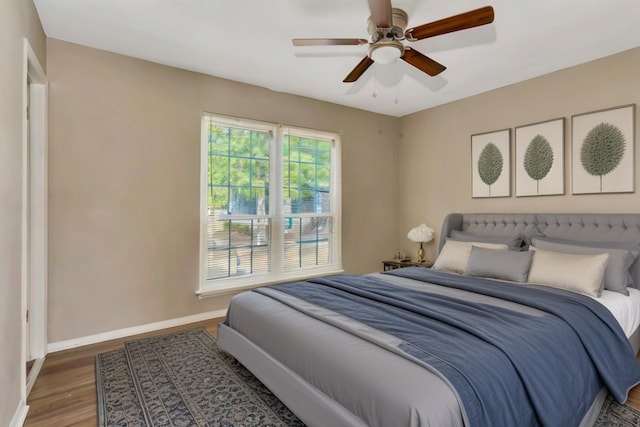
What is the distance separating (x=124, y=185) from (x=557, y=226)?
4.36 metres

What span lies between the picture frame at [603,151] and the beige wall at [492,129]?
0.06 meters

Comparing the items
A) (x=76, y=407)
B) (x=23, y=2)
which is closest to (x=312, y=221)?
(x=76, y=407)

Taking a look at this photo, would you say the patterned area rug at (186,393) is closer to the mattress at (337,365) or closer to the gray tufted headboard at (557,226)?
the mattress at (337,365)

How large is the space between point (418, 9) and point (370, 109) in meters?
2.51

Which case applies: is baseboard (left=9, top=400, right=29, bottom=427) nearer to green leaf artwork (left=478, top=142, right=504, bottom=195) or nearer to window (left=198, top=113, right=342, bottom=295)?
window (left=198, top=113, right=342, bottom=295)

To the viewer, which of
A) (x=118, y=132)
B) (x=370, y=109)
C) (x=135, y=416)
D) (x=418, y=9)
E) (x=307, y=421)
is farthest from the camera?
(x=370, y=109)

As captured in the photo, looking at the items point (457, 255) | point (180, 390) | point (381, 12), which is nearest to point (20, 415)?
point (180, 390)

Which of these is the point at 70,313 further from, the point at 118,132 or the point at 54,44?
the point at 54,44

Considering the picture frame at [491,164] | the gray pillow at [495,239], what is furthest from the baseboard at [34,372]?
the picture frame at [491,164]

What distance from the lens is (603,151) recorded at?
3.23 m

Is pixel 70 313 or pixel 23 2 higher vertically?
pixel 23 2

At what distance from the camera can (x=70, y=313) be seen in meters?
3.02

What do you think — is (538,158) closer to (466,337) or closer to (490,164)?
(490,164)

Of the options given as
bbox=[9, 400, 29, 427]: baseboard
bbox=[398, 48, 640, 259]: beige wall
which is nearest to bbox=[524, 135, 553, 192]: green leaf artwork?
bbox=[398, 48, 640, 259]: beige wall
